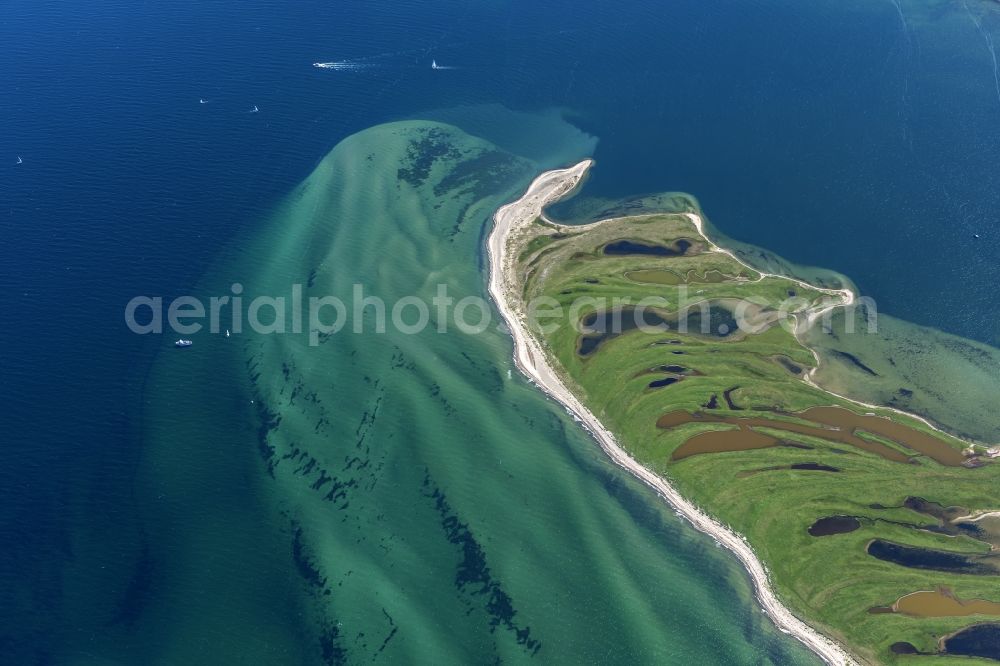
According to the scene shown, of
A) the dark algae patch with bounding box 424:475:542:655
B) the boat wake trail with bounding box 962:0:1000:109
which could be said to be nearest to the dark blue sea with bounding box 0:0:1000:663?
the boat wake trail with bounding box 962:0:1000:109

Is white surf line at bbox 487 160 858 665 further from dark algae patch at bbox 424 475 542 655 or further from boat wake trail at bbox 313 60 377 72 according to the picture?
boat wake trail at bbox 313 60 377 72

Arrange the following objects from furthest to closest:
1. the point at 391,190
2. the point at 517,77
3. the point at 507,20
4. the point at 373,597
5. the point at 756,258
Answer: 1. the point at 507,20
2. the point at 517,77
3. the point at 391,190
4. the point at 756,258
5. the point at 373,597

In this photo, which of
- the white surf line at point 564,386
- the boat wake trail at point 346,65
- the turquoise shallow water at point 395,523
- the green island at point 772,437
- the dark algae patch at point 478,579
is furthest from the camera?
the boat wake trail at point 346,65

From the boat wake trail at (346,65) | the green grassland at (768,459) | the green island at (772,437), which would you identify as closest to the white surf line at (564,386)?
the green island at (772,437)

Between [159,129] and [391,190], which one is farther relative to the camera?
[159,129]

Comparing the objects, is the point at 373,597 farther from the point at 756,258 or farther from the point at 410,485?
the point at 756,258

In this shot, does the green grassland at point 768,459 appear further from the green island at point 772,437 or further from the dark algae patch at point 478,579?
the dark algae patch at point 478,579

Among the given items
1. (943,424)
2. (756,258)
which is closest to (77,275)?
(756,258)
